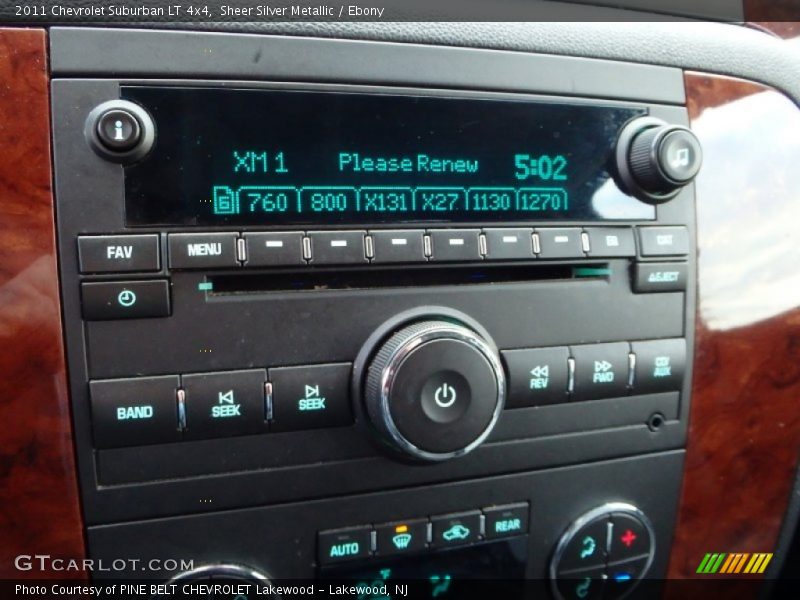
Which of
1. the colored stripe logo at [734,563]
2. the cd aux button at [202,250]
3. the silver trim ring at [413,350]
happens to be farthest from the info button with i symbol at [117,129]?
the colored stripe logo at [734,563]

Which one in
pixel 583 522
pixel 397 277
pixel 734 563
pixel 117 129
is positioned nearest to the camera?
pixel 117 129

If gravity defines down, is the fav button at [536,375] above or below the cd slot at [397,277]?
below

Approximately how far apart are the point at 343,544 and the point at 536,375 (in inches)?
12.1

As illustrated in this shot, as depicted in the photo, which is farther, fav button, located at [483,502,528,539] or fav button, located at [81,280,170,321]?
fav button, located at [483,502,528,539]

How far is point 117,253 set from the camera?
704 mm

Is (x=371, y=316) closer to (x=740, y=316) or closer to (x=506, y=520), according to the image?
(x=506, y=520)

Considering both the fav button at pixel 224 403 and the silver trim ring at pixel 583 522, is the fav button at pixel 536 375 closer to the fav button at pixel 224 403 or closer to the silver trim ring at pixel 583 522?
the silver trim ring at pixel 583 522

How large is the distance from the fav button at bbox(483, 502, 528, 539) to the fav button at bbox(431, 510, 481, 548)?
15 mm

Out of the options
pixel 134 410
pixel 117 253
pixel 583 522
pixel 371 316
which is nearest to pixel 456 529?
pixel 583 522

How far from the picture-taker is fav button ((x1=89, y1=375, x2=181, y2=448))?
2.35 ft

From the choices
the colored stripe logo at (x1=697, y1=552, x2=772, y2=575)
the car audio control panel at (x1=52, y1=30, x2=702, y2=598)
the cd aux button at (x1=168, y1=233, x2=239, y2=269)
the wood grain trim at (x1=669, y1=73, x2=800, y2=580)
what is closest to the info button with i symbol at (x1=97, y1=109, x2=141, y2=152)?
the car audio control panel at (x1=52, y1=30, x2=702, y2=598)

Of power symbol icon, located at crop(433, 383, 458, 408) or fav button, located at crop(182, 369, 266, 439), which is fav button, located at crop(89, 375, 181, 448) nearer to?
fav button, located at crop(182, 369, 266, 439)

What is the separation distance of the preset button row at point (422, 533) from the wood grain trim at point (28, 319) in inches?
11.7

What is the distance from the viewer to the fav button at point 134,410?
715 millimetres
